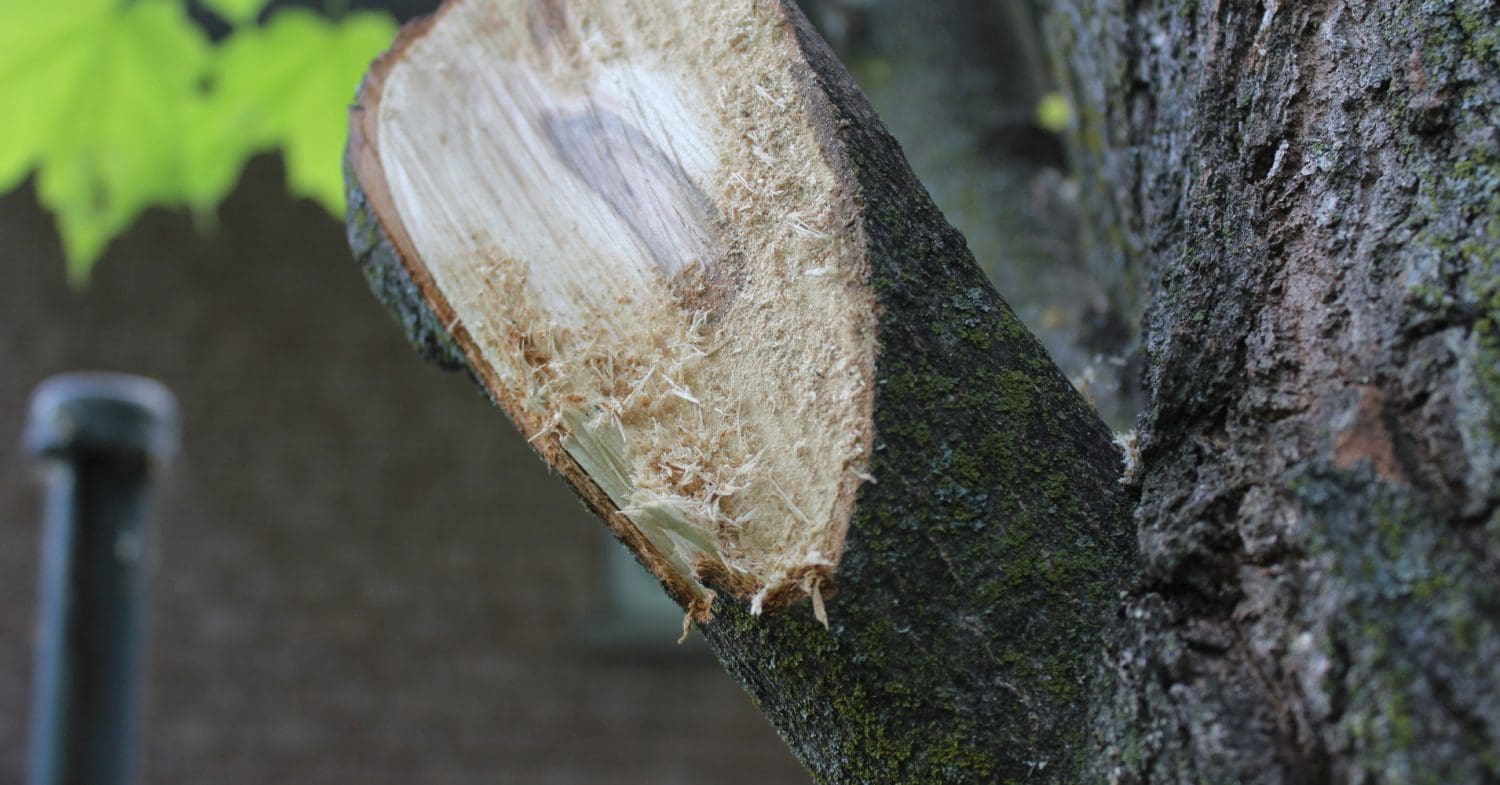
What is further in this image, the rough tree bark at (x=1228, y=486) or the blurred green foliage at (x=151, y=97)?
the blurred green foliage at (x=151, y=97)

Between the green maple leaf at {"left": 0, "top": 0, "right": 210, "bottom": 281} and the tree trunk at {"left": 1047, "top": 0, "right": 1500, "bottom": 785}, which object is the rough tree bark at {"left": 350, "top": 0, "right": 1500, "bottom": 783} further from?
the green maple leaf at {"left": 0, "top": 0, "right": 210, "bottom": 281}

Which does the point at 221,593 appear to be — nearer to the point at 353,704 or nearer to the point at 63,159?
the point at 353,704

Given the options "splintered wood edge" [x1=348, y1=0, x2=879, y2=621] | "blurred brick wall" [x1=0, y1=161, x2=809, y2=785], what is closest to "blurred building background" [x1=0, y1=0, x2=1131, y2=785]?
"blurred brick wall" [x1=0, y1=161, x2=809, y2=785]

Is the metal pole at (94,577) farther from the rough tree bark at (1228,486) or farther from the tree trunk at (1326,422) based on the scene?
the tree trunk at (1326,422)

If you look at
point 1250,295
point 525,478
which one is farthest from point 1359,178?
point 525,478

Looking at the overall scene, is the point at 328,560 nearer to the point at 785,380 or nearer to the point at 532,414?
the point at 532,414

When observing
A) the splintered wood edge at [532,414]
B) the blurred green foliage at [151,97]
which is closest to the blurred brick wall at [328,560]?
the blurred green foliage at [151,97]
